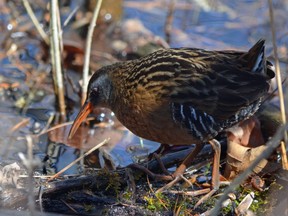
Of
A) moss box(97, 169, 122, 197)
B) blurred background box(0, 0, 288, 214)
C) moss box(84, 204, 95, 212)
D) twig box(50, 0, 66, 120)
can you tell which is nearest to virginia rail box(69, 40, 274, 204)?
moss box(97, 169, 122, 197)

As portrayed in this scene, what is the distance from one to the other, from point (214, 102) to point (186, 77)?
228 millimetres

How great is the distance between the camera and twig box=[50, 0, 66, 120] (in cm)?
533

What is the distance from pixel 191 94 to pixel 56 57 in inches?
58.6

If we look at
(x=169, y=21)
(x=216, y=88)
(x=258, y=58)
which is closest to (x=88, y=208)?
(x=216, y=88)

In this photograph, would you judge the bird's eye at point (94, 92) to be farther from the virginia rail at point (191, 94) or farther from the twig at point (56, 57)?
the twig at point (56, 57)

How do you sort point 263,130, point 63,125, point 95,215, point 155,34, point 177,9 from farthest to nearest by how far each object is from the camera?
point 177,9
point 155,34
point 63,125
point 263,130
point 95,215

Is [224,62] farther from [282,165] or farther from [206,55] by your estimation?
[282,165]

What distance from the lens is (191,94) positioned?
14.4 ft

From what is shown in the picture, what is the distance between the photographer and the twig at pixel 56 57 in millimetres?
5328

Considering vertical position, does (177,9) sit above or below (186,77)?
below

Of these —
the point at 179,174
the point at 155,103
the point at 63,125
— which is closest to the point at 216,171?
the point at 179,174

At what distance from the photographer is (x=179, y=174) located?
180 inches

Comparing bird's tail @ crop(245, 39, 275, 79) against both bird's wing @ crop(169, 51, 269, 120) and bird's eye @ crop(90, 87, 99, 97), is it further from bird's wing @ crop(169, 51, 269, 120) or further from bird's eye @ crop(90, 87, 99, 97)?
bird's eye @ crop(90, 87, 99, 97)

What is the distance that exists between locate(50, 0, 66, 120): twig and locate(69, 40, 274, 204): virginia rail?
0.98 m
